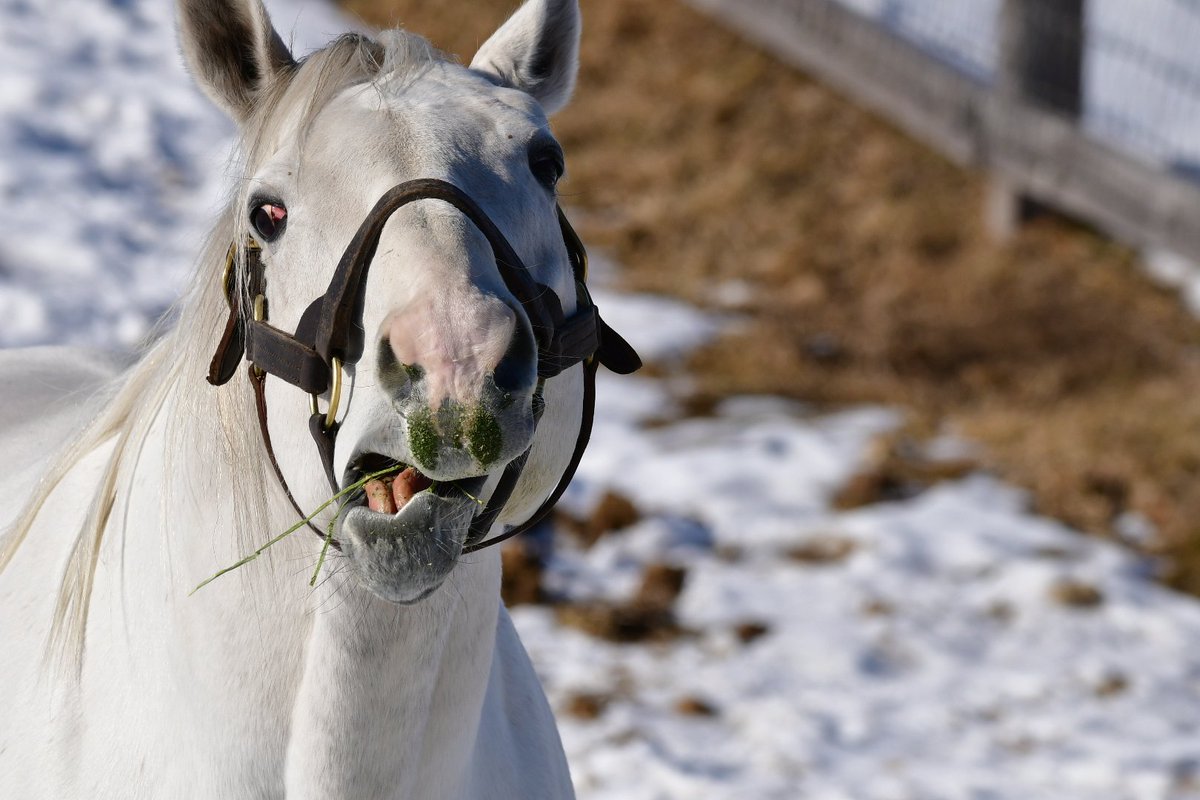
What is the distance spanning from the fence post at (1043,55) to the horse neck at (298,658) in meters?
6.45

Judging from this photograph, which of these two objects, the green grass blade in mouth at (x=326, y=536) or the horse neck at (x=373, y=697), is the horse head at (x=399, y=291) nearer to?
the green grass blade in mouth at (x=326, y=536)

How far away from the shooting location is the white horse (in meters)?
1.61

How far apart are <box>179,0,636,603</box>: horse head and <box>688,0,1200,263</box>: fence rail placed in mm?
5582

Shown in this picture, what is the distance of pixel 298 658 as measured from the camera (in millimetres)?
1844

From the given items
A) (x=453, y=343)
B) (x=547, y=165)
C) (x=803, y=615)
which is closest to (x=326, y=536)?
(x=453, y=343)

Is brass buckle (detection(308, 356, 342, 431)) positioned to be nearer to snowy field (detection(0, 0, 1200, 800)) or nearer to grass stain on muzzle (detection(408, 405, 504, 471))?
grass stain on muzzle (detection(408, 405, 504, 471))

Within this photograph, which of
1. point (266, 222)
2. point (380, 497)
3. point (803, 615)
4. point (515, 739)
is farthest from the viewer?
point (803, 615)

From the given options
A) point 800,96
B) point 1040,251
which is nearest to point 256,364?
point 1040,251

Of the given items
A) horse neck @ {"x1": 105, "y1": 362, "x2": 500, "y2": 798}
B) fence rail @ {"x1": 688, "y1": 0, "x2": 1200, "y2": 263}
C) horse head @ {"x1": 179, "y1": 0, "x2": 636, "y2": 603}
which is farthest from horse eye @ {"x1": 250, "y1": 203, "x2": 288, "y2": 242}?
fence rail @ {"x1": 688, "y1": 0, "x2": 1200, "y2": 263}

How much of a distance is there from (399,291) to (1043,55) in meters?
6.71

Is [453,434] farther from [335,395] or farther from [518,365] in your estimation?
[335,395]

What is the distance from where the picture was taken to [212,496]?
1873 mm

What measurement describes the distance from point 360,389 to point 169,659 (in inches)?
21.4

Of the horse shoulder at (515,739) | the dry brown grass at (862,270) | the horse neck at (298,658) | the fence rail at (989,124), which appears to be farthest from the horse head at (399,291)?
the fence rail at (989,124)
